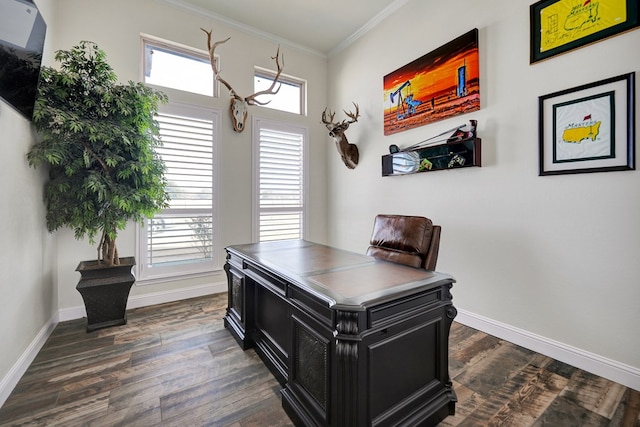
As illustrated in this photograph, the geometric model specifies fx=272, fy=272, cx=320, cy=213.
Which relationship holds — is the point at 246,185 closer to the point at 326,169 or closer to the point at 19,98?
the point at 326,169

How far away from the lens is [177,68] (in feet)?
11.1

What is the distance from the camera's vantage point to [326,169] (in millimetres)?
4535

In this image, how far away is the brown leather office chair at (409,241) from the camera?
2.01 metres

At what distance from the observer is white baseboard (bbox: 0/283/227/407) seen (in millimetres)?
1709

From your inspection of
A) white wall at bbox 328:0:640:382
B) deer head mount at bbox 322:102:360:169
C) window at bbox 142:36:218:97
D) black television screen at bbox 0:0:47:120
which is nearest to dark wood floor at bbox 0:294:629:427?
white wall at bbox 328:0:640:382

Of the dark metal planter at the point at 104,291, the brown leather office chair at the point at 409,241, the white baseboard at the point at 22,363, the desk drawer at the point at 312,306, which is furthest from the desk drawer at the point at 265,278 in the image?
the white baseboard at the point at 22,363


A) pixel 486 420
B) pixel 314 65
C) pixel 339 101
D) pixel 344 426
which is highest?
pixel 314 65

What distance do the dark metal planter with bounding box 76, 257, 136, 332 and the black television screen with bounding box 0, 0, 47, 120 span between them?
142cm

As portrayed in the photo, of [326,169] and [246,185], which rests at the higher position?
[326,169]

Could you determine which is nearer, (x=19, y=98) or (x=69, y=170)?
(x=19, y=98)

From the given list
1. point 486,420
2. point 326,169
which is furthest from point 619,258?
point 326,169

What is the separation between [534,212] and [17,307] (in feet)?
12.8

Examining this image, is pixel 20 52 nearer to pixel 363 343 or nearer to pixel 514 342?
pixel 363 343

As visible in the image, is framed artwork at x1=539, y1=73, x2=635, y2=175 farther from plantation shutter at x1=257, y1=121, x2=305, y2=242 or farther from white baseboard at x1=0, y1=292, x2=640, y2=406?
plantation shutter at x1=257, y1=121, x2=305, y2=242
